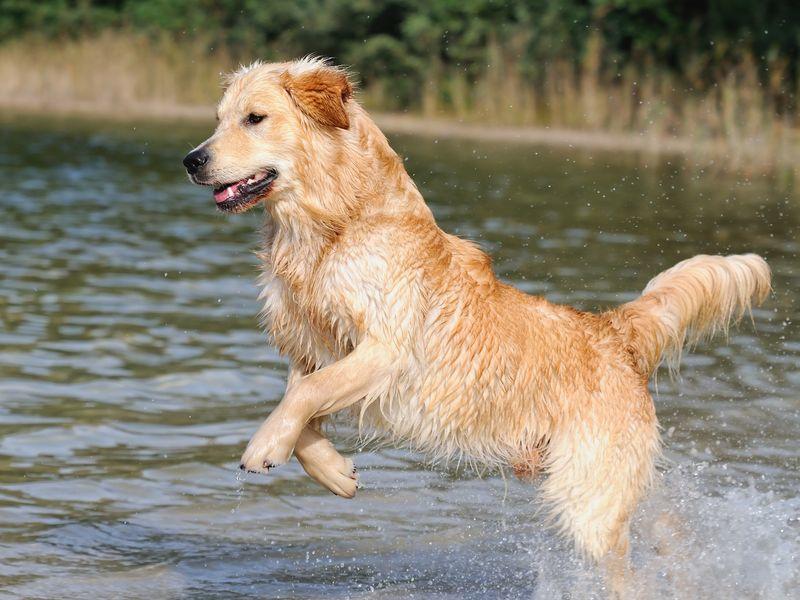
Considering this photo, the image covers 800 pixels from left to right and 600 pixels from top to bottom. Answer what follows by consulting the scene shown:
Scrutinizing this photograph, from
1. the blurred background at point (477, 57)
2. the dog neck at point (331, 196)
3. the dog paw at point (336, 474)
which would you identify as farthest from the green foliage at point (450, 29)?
the dog paw at point (336, 474)

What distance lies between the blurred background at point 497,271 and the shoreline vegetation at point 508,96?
95mm

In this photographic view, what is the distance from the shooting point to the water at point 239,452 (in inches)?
239

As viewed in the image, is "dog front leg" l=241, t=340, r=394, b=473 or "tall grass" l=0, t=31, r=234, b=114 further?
"tall grass" l=0, t=31, r=234, b=114

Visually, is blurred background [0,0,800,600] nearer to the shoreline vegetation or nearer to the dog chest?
the shoreline vegetation

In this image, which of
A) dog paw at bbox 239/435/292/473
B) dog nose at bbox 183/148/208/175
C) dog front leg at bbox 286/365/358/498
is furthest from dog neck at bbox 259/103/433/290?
dog paw at bbox 239/435/292/473

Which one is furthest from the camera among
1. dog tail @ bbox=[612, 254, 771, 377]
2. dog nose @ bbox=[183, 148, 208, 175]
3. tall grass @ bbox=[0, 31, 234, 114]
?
tall grass @ bbox=[0, 31, 234, 114]

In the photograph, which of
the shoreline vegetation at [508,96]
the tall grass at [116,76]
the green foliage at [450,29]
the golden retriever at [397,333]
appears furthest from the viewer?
the tall grass at [116,76]

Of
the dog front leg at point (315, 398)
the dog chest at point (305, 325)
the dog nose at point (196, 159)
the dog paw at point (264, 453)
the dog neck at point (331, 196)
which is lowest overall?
the dog paw at point (264, 453)

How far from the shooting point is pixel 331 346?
550cm

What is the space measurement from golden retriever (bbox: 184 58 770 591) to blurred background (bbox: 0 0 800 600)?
2.05ft

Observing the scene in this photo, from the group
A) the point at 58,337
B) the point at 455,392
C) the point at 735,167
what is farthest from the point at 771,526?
the point at 735,167

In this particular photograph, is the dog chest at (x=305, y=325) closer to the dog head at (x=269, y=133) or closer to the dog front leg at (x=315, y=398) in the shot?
the dog front leg at (x=315, y=398)

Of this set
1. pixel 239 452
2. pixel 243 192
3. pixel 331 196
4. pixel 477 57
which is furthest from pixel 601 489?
pixel 477 57

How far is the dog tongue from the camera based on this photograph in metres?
5.31
